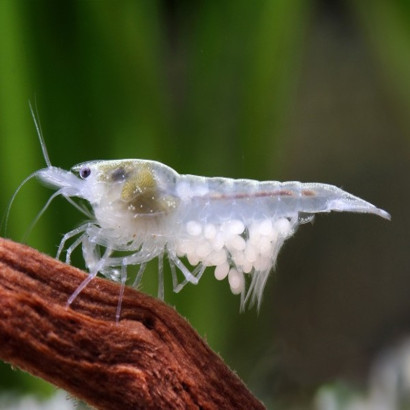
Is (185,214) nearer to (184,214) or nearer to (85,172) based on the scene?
(184,214)

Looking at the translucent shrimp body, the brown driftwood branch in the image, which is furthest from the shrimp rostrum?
the brown driftwood branch

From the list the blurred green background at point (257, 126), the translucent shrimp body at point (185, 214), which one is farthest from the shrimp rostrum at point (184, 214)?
the blurred green background at point (257, 126)

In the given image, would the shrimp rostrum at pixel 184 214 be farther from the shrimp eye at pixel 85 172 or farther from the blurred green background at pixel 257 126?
the blurred green background at pixel 257 126

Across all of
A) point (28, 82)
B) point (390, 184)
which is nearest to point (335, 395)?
point (390, 184)

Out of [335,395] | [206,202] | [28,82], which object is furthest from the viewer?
[335,395]

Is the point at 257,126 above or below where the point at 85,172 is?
below

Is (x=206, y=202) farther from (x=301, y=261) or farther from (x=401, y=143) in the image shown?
(x=401, y=143)

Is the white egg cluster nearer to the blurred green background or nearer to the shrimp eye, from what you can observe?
the shrimp eye

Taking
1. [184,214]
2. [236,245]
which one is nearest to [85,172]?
[184,214]
